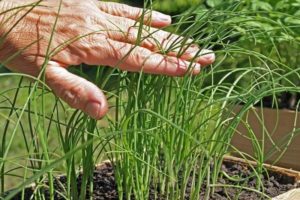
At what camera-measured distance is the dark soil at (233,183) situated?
1361 mm

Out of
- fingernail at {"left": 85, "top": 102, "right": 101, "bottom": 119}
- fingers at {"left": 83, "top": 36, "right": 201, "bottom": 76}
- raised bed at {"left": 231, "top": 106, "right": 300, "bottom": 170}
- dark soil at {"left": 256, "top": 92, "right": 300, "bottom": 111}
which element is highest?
fingers at {"left": 83, "top": 36, "right": 201, "bottom": 76}

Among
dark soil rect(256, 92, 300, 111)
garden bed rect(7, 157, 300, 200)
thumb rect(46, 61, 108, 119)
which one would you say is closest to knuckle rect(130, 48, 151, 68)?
thumb rect(46, 61, 108, 119)

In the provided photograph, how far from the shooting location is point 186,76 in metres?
1.25

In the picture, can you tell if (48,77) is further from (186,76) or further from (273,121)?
(273,121)

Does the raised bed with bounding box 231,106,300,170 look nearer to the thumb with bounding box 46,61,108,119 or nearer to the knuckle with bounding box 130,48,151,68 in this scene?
the knuckle with bounding box 130,48,151,68

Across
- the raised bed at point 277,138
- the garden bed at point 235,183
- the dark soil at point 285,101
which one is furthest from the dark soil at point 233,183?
the dark soil at point 285,101

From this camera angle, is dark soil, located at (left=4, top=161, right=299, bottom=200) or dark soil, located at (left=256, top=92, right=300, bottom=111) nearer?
dark soil, located at (left=4, top=161, right=299, bottom=200)

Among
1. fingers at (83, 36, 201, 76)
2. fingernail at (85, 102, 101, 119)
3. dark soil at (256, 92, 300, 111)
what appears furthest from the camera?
dark soil at (256, 92, 300, 111)

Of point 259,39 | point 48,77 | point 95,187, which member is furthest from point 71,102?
point 259,39

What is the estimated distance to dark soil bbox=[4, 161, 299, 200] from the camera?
1.36 m

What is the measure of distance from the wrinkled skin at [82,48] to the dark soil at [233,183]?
25 cm

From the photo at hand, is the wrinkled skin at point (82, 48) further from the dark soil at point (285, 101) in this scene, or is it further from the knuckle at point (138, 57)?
the dark soil at point (285, 101)

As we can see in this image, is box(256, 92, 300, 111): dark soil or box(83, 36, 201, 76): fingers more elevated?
box(83, 36, 201, 76): fingers

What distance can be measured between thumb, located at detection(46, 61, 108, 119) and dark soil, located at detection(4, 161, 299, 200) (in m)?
0.25
